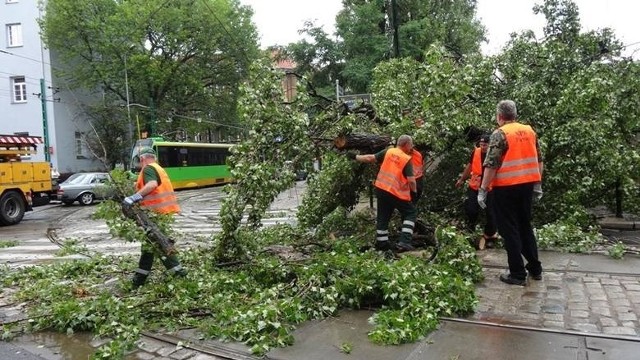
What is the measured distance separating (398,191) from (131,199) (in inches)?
119

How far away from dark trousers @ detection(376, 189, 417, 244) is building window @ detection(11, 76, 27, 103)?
3388 centimetres

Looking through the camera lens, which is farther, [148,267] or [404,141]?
[404,141]

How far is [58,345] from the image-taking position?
4621 mm

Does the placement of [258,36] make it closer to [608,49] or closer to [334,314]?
[608,49]

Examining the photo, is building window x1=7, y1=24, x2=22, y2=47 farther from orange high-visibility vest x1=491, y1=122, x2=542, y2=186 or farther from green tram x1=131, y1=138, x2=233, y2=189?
orange high-visibility vest x1=491, y1=122, x2=542, y2=186

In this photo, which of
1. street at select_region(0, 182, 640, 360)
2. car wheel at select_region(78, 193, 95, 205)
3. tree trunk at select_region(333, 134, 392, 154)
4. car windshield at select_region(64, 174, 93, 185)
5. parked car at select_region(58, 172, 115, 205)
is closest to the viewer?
street at select_region(0, 182, 640, 360)

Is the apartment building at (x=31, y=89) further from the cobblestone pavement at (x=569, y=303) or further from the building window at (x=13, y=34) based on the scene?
the cobblestone pavement at (x=569, y=303)

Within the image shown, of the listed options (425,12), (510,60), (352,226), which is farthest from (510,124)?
(425,12)

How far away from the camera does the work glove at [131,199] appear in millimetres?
5824

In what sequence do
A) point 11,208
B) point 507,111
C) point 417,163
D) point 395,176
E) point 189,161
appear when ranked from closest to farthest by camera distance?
point 507,111 < point 395,176 < point 417,163 < point 11,208 < point 189,161

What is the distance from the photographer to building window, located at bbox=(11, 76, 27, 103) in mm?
Answer: 34312

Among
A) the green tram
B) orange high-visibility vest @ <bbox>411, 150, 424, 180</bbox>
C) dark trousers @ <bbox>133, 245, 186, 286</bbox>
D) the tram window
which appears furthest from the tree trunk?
the tram window

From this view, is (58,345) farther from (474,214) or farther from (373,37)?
(373,37)

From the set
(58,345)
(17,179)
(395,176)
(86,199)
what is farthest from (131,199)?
(86,199)
